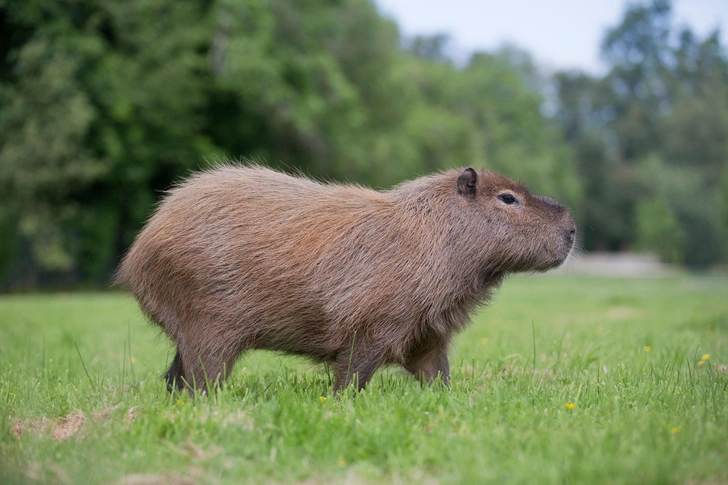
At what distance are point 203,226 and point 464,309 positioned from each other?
1.76 meters

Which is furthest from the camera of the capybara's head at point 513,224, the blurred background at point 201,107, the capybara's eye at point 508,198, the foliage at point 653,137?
the foliage at point 653,137

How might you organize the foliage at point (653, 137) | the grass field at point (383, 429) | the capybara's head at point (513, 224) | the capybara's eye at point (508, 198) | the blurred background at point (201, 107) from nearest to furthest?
1. the grass field at point (383, 429)
2. the capybara's head at point (513, 224)
3. the capybara's eye at point (508, 198)
4. the blurred background at point (201, 107)
5. the foliage at point (653, 137)

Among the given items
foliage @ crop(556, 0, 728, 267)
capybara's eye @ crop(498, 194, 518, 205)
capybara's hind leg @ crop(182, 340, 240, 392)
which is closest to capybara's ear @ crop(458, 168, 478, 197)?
capybara's eye @ crop(498, 194, 518, 205)

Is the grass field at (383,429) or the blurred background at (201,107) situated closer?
the grass field at (383,429)

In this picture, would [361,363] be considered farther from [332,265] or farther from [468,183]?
[468,183]

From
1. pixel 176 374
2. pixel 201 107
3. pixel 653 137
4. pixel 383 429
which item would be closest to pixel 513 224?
pixel 383 429

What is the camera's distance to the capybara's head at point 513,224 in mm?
4750

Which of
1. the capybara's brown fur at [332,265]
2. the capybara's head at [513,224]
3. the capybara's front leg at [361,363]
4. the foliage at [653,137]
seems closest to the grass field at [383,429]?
the capybara's front leg at [361,363]

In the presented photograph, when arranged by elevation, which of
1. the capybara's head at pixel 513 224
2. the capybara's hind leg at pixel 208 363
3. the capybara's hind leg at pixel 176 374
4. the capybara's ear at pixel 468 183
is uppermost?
the capybara's ear at pixel 468 183

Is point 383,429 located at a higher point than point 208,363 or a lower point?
higher

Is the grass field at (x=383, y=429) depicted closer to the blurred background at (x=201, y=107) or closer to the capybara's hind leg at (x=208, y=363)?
the capybara's hind leg at (x=208, y=363)

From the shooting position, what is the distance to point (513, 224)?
15.8 feet

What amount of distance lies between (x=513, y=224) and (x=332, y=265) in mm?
1262

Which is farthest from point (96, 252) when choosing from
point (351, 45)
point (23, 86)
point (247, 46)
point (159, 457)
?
point (159, 457)
